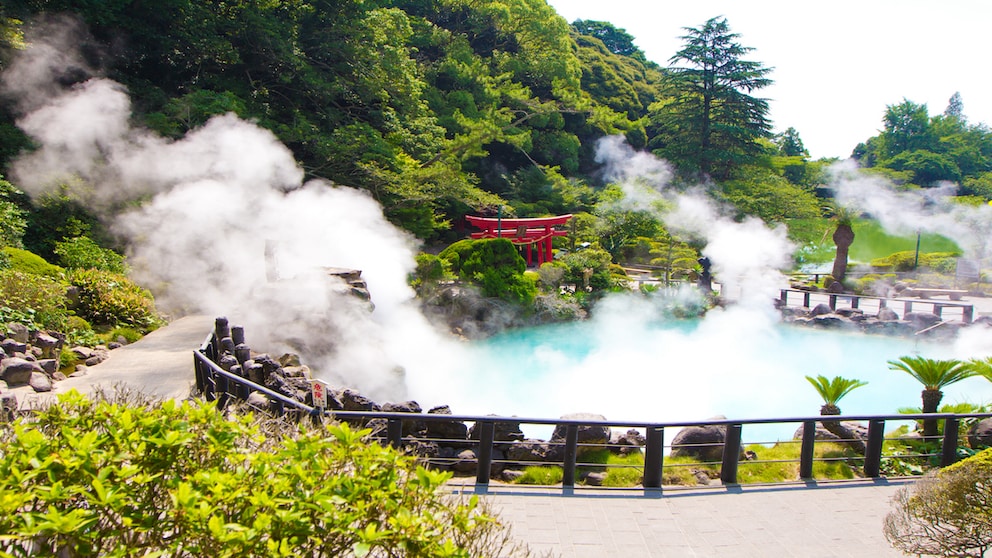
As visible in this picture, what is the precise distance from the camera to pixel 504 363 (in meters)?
17.0

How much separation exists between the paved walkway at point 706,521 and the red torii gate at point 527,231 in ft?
57.2

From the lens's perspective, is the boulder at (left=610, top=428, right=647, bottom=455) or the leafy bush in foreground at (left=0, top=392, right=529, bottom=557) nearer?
the leafy bush in foreground at (left=0, top=392, right=529, bottom=557)

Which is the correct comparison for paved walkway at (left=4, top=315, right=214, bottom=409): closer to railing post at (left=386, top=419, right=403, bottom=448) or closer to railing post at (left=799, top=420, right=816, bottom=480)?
railing post at (left=386, top=419, right=403, bottom=448)

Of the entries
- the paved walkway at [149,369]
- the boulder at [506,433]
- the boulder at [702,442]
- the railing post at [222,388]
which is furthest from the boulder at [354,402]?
the boulder at [702,442]

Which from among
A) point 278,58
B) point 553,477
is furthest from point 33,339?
point 278,58

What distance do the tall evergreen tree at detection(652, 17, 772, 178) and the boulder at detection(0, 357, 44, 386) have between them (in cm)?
3148

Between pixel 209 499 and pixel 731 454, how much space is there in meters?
5.13

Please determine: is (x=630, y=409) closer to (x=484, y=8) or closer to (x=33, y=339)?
(x=33, y=339)

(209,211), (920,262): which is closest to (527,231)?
(209,211)

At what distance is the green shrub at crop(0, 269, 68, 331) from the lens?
10.0 metres

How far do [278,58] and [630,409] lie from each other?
15.3 metres

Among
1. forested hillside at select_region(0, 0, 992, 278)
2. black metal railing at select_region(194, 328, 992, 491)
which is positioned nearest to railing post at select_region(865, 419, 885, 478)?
black metal railing at select_region(194, 328, 992, 491)

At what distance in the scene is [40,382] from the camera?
8.52 meters

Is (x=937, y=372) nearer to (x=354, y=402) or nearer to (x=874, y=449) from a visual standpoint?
(x=874, y=449)
